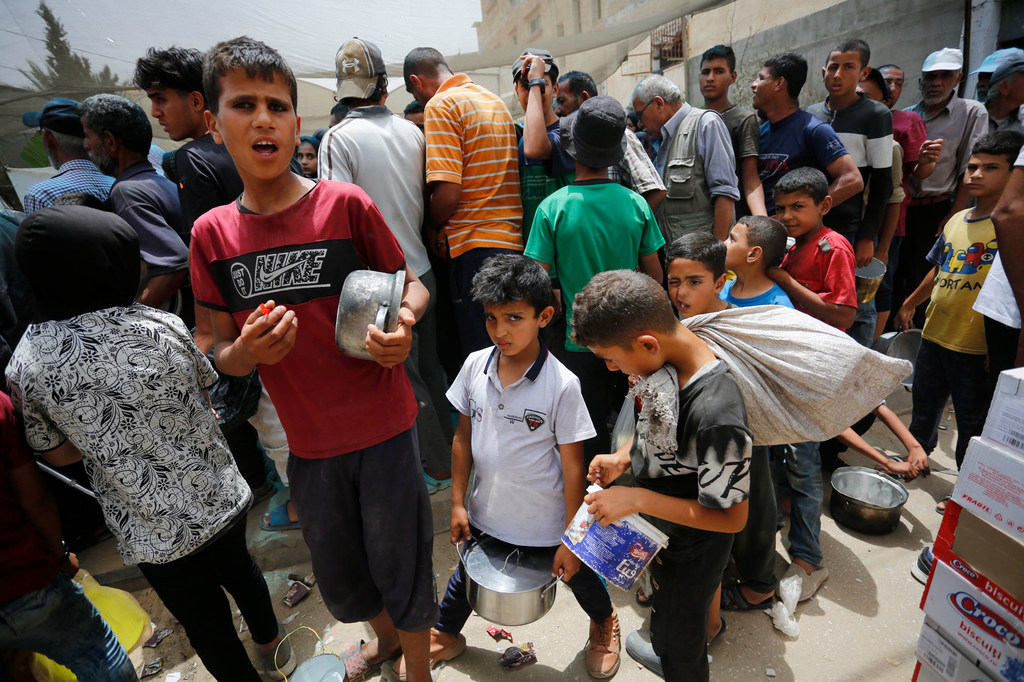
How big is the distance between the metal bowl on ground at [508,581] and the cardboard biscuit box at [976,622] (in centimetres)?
120

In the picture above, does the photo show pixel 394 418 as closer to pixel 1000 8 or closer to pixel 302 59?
pixel 302 59

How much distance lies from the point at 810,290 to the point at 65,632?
349 cm

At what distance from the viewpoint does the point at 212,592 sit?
1.87 m

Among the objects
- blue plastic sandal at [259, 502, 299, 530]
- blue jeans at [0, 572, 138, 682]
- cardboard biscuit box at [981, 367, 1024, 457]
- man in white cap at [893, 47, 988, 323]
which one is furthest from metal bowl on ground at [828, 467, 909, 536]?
blue jeans at [0, 572, 138, 682]

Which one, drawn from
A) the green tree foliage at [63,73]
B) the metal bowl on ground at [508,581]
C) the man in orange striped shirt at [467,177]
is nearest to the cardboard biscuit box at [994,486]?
the metal bowl on ground at [508,581]

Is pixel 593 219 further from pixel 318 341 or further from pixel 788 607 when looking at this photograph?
pixel 788 607

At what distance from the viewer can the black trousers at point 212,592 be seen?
1763 millimetres

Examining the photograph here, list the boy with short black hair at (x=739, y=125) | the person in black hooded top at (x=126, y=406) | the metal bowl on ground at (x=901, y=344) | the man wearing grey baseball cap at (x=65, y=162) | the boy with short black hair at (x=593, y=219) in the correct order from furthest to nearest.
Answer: the metal bowl on ground at (x=901, y=344), the boy with short black hair at (x=739, y=125), the man wearing grey baseball cap at (x=65, y=162), the boy with short black hair at (x=593, y=219), the person in black hooded top at (x=126, y=406)

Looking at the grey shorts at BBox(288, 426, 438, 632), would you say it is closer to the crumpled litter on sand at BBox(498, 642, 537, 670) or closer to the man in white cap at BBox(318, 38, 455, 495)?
the crumpled litter on sand at BBox(498, 642, 537, 670)

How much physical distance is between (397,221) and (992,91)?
5566 millimetres

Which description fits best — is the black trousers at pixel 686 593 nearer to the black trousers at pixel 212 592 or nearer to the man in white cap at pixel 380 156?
the black trousers at pixel 212 592

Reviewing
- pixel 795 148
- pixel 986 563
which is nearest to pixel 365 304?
pixel 986 563

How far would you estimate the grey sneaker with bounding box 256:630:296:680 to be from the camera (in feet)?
7.44

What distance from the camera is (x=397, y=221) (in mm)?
2803
